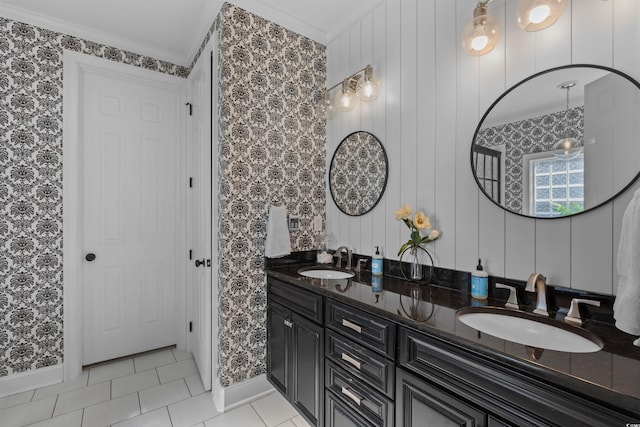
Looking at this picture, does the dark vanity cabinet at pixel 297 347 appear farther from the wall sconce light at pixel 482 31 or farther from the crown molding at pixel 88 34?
the crown molding at pixel 88 34

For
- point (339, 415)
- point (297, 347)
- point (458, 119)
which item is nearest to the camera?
point (339, 415)

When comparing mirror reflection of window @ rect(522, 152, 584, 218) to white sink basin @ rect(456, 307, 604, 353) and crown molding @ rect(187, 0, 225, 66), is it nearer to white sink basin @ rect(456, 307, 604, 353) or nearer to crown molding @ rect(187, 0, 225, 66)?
white sink basin @ rect(456, 307, 604, 353)

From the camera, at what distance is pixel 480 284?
1460mm

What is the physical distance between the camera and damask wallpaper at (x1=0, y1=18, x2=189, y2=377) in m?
2.22

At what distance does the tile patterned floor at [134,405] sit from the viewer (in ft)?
6.32

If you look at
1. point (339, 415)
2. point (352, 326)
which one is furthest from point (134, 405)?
point (352, 326)

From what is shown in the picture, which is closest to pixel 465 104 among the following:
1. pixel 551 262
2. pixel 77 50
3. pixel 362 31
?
pixel 551 262

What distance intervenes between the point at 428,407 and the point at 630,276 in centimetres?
76

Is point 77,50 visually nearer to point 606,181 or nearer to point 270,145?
point 270,145

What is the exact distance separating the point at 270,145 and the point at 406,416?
1.77m

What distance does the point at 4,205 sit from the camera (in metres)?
2.21

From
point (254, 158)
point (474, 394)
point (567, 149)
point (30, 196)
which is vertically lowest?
point (474, 394)

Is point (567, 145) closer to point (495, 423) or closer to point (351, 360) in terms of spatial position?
point (495, 423)

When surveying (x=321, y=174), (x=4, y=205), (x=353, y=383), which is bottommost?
(x=353, y=383)
